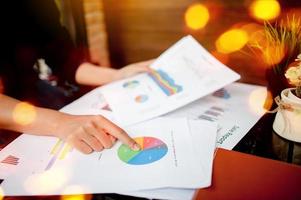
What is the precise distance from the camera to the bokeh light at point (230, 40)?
7.28ft

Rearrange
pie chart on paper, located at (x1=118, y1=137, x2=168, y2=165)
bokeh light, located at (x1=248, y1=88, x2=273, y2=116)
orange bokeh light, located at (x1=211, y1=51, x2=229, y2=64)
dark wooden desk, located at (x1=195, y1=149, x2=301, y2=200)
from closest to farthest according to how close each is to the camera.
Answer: dark wooden desk, located at (x1=195, y1=149, x2=301, y2=200)
pie chart on paper, located at (x1=118, y1=137, x2=168, y2=165)
bokeh light, located at (x1=248, y1=88, x2=273, y2=116)
orange bokeh light, located at (x1=211, y1=51, x2=229, y2=64)

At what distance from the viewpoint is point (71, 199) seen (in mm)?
577

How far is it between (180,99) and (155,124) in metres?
0.12

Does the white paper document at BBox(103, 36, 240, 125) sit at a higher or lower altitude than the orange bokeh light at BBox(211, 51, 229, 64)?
higher

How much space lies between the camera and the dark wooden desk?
0.52 metres

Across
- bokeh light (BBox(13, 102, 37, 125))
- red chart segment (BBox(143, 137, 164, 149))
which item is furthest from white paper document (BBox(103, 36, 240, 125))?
bokeh light (BBox(13, 102, 37, 125))

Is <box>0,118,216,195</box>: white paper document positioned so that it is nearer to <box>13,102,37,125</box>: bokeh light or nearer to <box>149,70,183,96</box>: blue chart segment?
<box>13,102,37,125</box>: bokeh light

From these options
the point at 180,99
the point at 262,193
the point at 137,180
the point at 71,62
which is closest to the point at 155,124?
the point at 180,99

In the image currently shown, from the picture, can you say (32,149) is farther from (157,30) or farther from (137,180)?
(157,30)

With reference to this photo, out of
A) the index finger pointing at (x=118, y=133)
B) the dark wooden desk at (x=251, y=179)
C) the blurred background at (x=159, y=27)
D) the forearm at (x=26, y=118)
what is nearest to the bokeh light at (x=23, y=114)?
the forearm at (x=26, y=118)

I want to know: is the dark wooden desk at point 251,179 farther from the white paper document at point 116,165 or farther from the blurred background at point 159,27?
the blurred background at point 159,27

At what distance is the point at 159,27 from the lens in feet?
7.96

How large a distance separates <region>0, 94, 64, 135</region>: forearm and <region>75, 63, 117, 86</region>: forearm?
355mm

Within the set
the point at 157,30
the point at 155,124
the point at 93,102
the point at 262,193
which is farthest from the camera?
the point at 157,30
